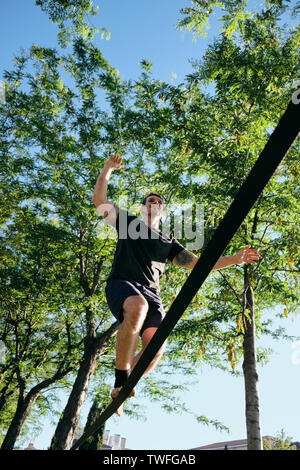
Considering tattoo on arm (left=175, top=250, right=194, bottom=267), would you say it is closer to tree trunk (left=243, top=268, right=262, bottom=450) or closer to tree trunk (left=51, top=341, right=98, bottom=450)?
tree trunk (left=243, top=268, right=262, bottom=450)

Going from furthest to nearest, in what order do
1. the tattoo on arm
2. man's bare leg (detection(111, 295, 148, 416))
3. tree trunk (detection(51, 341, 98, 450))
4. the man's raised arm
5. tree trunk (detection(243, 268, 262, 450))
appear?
tree trunk (detection(51, 341, 98, 450)) → tree trunk (detection(243, 268, 262, 450)) → the tattoo on arm → the man's raised arm → man's bare leg (detection(111, 295, 148, 416))

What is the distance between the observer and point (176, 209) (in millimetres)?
8758

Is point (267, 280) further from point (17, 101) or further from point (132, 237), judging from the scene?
point (17, 101)

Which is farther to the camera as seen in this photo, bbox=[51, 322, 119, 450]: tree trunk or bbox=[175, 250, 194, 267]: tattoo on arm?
bbox=[51, 322, 119, 450]: tree trunk

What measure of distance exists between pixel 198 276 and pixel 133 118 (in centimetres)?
771

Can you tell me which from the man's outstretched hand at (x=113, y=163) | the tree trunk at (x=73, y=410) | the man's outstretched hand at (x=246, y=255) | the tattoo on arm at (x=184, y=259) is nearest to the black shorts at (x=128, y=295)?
the tattoo on arm at (x=184, y=259)

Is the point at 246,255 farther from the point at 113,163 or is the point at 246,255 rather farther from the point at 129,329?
the point at 113,163

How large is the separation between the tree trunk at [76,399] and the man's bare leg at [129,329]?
6832mm

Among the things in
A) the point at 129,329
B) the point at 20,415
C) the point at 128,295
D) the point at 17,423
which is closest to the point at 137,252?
the point at 128,295

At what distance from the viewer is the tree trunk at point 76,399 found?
25.8 ft

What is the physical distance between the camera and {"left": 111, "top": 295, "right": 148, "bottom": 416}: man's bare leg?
2320 mm

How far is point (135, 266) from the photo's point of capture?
8.66ft

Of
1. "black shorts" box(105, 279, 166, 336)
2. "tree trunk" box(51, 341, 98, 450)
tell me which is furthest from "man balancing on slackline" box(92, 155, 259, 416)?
"tree trunk" box(51, 341, 98, 450)

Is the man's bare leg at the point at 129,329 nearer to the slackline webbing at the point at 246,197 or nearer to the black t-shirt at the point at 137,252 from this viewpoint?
the black t-shirt at the point at 137,252
